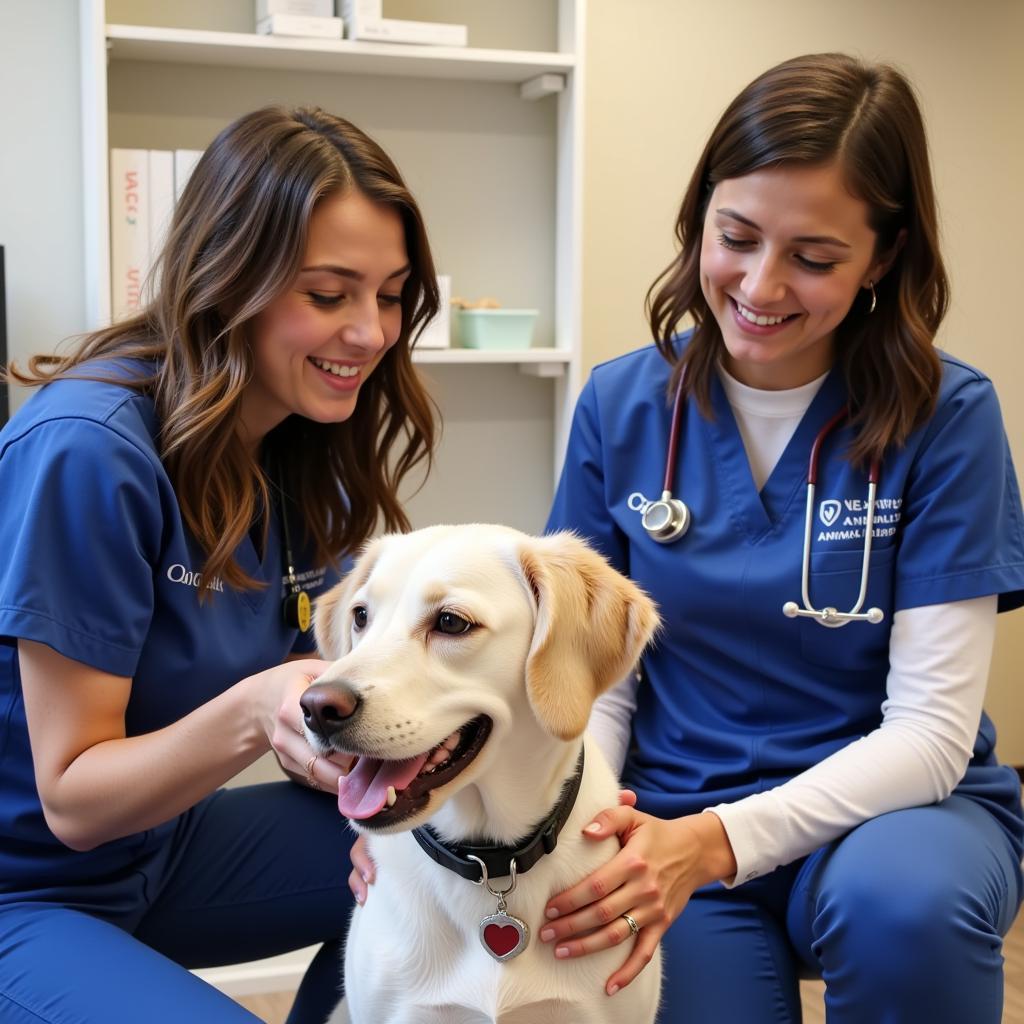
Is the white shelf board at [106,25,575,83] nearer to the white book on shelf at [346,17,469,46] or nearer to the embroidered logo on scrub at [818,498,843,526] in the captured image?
the white book on shelf at [346,17,469,46]

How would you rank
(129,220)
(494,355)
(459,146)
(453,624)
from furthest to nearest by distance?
(459,146) < (494,355) < (129,220) < (453,624)

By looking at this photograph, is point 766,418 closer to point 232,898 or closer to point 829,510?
point 829,510

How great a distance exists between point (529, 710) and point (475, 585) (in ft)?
0.43

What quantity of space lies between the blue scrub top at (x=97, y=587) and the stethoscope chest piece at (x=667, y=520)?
20.1 inches

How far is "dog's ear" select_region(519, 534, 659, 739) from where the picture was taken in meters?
1.13

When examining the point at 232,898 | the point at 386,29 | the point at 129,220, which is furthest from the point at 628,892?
the point at 386,29

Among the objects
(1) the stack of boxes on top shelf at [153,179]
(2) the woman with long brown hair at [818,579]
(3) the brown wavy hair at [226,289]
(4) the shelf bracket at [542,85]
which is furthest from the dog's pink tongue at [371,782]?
(4) the shelf bracket at [542,85]

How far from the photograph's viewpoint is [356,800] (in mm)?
1094

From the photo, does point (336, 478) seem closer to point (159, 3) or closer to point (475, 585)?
point (475, 585)

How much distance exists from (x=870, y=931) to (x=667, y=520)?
1.77 ft

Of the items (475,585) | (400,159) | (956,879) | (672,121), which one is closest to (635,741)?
(956,879)

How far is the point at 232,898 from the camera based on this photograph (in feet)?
5.16

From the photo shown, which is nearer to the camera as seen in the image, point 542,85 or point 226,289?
point 226,289

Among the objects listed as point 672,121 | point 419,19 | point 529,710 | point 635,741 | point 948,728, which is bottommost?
point 635,741
